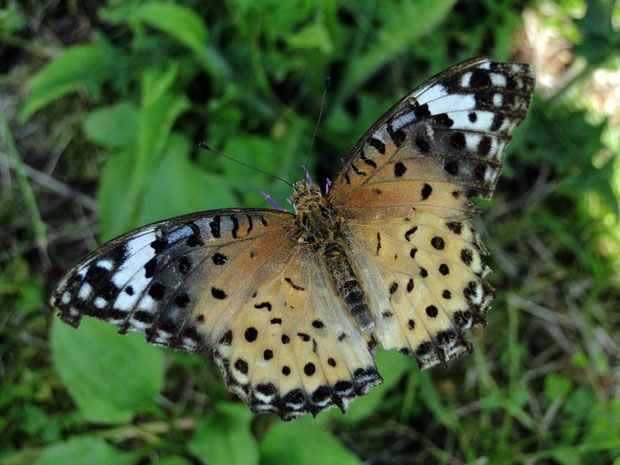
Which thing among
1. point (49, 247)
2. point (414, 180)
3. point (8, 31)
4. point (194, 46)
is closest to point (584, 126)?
point (414, 180)

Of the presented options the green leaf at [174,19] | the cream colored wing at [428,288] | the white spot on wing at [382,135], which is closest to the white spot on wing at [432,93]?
the white spot on wing at [382,135]

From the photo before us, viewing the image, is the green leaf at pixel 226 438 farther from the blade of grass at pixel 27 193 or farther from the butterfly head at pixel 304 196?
the blade of grass at pixel 27 193

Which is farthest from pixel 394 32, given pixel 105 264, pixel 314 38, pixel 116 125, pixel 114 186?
pixel 105 264

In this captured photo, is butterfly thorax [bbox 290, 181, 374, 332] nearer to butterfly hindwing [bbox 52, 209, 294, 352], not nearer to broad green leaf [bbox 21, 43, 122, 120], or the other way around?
butterfly hindwing [bbox 52, 209, 294, 352]

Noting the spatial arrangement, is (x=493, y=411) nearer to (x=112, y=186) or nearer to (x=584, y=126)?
(x=584, y=126)

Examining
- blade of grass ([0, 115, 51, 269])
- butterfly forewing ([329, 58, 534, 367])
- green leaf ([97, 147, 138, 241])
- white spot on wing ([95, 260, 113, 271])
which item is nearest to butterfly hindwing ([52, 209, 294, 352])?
white spot on wing ([95, 260, 113, 271])

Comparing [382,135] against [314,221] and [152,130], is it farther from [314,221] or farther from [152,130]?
[152,130]
